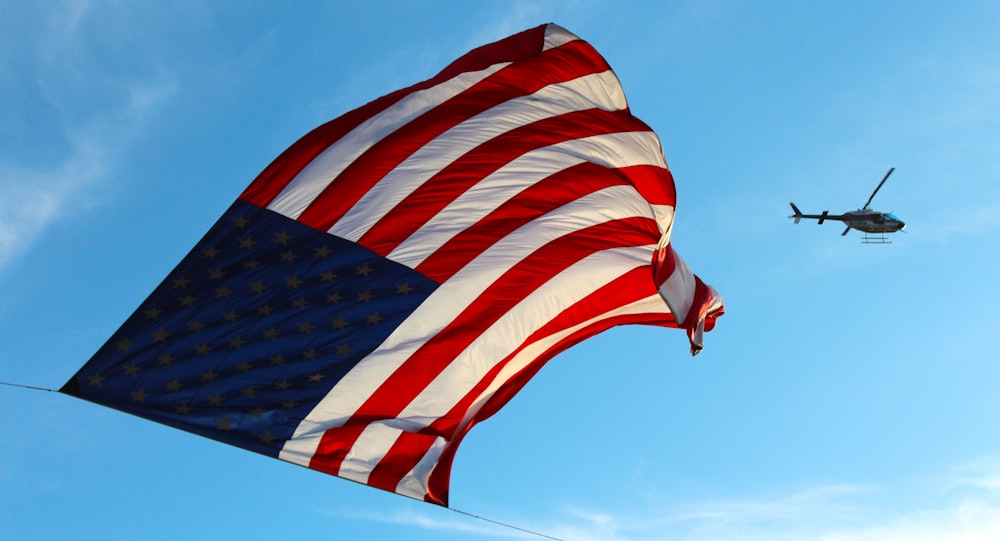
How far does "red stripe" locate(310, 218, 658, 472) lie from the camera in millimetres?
13008

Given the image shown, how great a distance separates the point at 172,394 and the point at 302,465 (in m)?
1.69

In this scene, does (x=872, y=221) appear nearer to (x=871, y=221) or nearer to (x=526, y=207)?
(x=871, y=221)

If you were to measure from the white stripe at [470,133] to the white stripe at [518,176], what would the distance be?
445 millimetres

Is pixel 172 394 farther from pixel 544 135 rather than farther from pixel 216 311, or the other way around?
pixel 544 135

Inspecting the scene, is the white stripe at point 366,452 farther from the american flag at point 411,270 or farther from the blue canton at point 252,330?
the blue canton at point 252,330

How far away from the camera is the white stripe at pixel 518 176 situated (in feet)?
44.4

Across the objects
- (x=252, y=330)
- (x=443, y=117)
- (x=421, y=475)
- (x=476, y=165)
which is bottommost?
(x=421, y=475)

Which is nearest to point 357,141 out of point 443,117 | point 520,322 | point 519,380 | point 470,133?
point 443,117

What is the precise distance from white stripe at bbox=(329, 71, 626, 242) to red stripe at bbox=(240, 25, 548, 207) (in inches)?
23.3

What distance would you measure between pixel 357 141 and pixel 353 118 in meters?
0.33

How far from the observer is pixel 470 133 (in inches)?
536

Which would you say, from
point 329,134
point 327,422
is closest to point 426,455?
point 327,422

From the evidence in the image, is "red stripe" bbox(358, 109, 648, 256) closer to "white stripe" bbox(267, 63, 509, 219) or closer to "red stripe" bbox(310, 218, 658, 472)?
"white stripe" bbox(267, 63, 509, 219)

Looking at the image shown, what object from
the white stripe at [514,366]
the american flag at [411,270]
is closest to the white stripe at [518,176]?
the american flag at [411,270]
